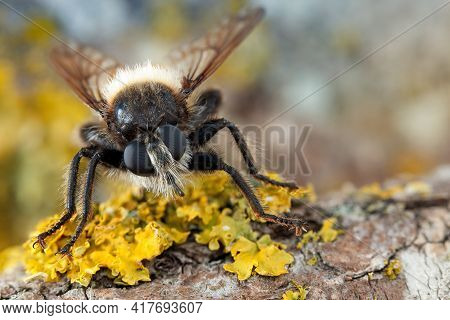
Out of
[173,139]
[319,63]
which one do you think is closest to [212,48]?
[173,139]

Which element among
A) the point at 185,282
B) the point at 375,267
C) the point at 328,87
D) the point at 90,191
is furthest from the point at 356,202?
the point at 328,87

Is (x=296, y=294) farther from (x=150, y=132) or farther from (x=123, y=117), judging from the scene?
(x=123, y=117)

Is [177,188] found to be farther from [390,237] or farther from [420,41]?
[420,41]

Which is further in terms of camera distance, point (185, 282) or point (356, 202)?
point (356, 202)

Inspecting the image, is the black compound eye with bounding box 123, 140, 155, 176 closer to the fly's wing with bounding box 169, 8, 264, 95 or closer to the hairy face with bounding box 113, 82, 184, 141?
the hairy face with bounding box 113, 82, 184, 141

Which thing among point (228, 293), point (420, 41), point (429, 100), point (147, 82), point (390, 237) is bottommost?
point (228, 293)
